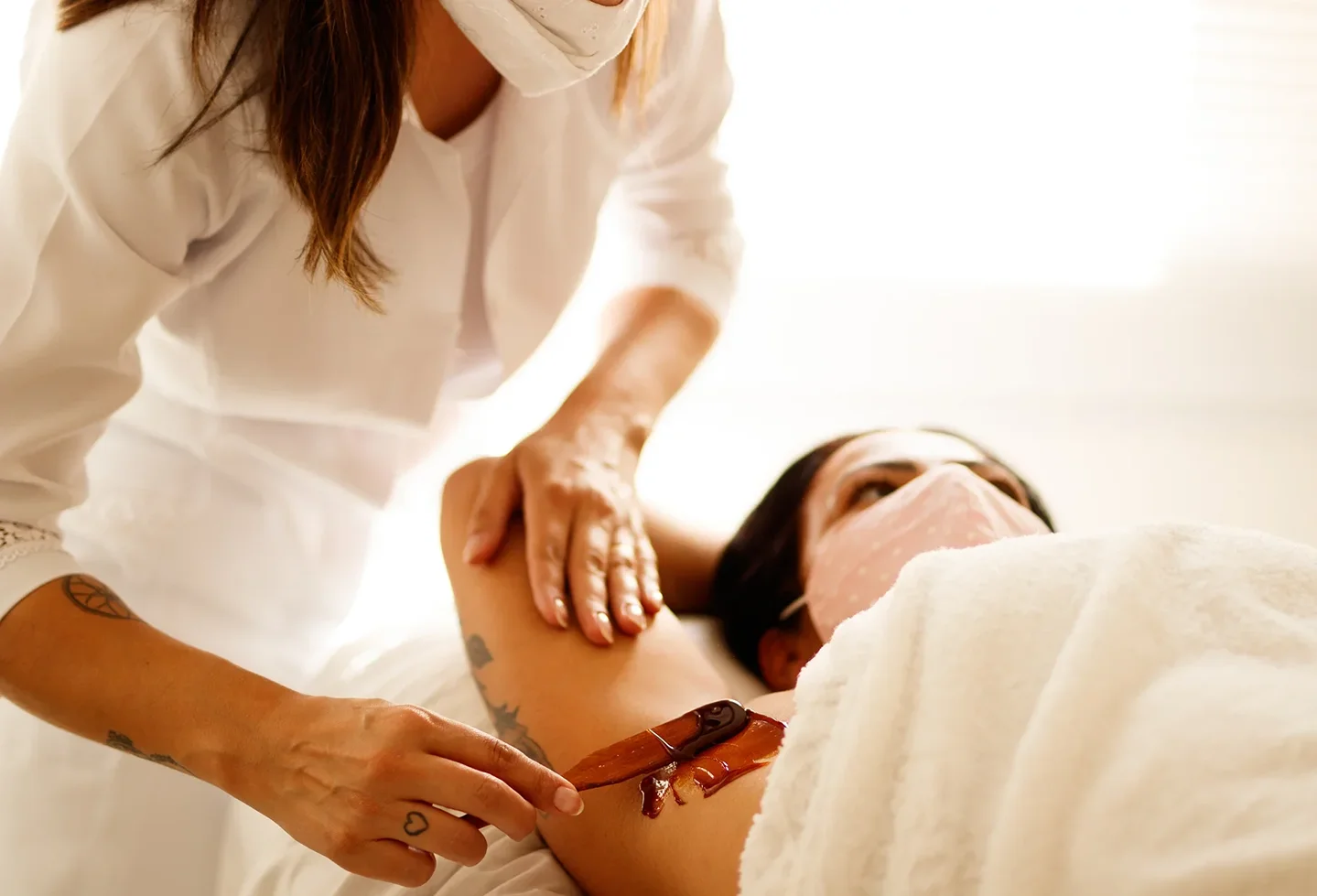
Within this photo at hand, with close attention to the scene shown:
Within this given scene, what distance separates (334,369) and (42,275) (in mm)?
232

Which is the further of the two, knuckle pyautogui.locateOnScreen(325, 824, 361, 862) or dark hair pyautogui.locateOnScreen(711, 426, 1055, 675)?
dark hair pyautogui.locateOnScreen(711, 426, 1055, 675)

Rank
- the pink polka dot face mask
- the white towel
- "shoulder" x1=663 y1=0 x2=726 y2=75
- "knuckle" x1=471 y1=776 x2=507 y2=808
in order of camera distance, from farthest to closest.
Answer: "shoulder" x1=663 y1=0 x2=726 y2=75 → the pink polka dot face mask → "knuckle" x1=471 y1=776 x2=507 y2=808 → the white towel

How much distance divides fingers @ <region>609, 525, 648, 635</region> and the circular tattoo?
0.71 feet

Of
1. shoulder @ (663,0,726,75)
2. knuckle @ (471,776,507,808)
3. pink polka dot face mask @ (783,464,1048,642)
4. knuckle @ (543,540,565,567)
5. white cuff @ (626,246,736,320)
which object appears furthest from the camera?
white cuff @ (626,246,736,320)

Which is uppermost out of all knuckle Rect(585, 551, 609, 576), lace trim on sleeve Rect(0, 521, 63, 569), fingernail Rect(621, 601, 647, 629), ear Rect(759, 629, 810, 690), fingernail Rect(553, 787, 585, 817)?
lace trim on sleeve Rect(0, 521, 63, 569)

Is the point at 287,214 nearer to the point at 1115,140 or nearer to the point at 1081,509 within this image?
the point at 1081,509

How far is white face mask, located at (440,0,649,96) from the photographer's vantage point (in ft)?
2.41

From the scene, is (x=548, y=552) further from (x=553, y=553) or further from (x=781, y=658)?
(x=781, y=658)

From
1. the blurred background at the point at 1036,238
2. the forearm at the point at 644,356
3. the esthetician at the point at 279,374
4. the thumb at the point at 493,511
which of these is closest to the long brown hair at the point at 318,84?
the esthetician at the point at 279,374

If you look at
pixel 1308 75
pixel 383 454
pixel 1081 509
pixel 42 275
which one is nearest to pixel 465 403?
pixel 383 454

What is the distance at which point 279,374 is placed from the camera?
859 millimetres

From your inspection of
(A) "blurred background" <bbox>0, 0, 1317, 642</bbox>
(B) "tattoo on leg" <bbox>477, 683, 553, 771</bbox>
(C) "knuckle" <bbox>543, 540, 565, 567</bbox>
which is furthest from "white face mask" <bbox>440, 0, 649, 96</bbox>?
(A) "blurred background" <bbox>0, 0, 1317, 642</bbox>

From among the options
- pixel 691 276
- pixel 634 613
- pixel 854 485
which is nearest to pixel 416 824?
pixel 634 613

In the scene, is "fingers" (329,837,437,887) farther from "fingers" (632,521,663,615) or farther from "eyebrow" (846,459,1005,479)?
"eyebrow" (846,459,1005,479)
